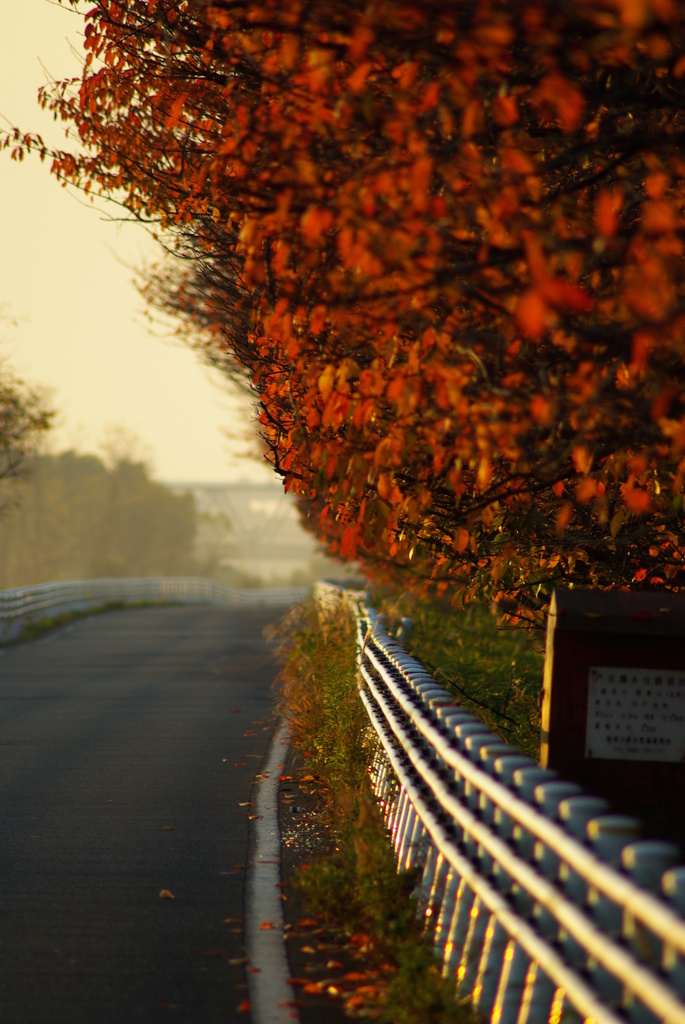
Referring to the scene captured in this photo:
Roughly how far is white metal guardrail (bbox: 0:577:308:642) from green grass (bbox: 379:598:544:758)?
3553 millimetres

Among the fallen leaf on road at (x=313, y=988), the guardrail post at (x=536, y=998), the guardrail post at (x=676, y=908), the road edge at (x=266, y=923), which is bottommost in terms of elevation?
the road edge at (x=266, y=923)

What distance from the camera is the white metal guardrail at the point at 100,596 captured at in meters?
28.1

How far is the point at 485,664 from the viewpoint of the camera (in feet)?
48.1

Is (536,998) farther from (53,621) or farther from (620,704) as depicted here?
(53,621)

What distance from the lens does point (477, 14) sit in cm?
427

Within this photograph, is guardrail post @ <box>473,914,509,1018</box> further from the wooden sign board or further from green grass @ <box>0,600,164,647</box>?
green grass @ <box>0,600,164,647</box>

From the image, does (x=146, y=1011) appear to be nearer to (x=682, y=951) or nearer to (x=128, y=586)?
(x=682, y=951)

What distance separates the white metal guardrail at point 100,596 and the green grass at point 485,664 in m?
3.55

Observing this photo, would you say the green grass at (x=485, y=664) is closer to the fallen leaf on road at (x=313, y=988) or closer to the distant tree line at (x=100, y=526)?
the fallen leaf on road at (x=313, y=988)

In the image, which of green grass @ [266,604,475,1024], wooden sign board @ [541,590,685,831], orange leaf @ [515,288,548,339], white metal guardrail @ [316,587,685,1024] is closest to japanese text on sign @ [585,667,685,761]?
wooden sign board @ [541,590,685,831]

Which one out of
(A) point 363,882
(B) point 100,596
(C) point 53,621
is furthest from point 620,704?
(B) point 100,596

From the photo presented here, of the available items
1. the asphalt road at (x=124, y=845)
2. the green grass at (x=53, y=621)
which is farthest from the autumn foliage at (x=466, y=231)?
the green grass at (x=53, y=621)

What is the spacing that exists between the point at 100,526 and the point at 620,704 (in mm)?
97948

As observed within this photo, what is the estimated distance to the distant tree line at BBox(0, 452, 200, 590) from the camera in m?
95.2
